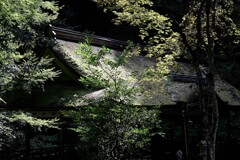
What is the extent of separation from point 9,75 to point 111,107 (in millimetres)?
2441

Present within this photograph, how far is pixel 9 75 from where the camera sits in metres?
6.29

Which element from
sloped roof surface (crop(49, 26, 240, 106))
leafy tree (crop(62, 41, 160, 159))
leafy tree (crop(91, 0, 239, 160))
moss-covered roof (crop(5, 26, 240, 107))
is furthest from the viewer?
sloped roof surface (crop(49, 26, 240, 106))

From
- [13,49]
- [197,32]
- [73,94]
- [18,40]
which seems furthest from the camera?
[73,94]

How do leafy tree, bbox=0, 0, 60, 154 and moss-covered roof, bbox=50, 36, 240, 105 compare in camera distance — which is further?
moss-covered roof, bbox=50, 36, 240, 105

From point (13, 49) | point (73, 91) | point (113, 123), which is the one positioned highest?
point (13, 49)

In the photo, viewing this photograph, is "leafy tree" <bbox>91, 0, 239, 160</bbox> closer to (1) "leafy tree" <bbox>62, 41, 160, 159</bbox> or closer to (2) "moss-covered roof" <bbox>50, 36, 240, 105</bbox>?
(2) "moss-covered roof" <bbox>50, 36, 240, 105</bbox>

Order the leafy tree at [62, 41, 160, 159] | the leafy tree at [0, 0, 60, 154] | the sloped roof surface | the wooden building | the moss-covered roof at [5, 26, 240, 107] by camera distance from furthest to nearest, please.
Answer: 1. the sloped roof surface
2. the moss-covered roof at [5, 26, 240, 107]
3. the wooden building
4. the leafy tree at [0, 0, 60, 154]
5. the leafy tree at [62, 41, 160, 159]

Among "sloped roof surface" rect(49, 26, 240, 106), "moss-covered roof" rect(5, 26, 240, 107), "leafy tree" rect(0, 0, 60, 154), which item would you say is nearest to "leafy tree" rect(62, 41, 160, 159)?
"sloped roof surface" rect(49, 26, 240, 106)

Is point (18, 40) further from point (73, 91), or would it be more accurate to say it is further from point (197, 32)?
point (197, 32)

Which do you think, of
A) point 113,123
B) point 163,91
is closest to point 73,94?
point 163,91

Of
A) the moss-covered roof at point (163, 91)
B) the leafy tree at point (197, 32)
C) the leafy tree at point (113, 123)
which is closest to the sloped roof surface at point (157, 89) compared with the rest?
the moss-covered roof at point (163, 91)

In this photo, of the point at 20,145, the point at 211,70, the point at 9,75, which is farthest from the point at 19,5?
the point at 20,145

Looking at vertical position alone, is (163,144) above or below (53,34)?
below

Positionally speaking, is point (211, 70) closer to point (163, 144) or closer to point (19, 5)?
point (163, 144)
